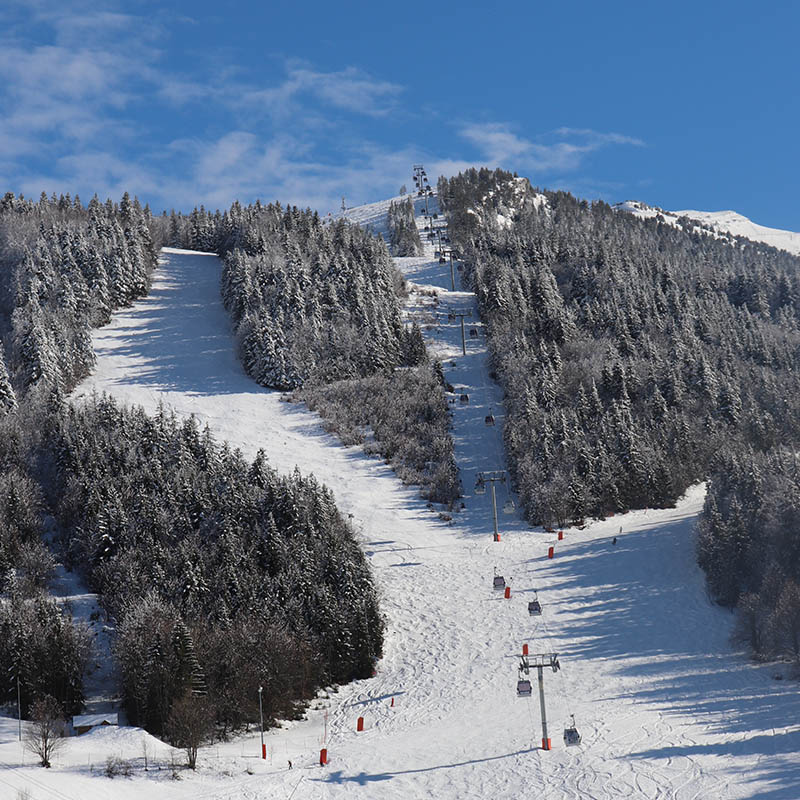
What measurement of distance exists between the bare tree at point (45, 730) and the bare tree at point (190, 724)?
→ 538 centimetres

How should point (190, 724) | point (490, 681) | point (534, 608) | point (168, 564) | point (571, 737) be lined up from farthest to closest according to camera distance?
point (168, 564) < point (534, 608) < point (490, 681) < point (190, 724) < point (571, 737)

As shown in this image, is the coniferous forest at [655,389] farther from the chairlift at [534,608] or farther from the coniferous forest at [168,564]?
the coniferous forest at [168,564]

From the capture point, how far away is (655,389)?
92.4m

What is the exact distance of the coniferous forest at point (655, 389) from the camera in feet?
200

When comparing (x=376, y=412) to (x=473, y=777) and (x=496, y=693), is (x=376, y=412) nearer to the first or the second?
(x=496, y=693)

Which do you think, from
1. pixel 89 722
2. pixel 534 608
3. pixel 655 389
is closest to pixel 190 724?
pixel 89 722

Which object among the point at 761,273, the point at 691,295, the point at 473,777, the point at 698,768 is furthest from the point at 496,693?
the point at 761,273

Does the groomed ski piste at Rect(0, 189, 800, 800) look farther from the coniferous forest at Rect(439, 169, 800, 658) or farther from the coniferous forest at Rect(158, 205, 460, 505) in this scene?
the coniferous forest at Rect(439, 169, 800, 658)

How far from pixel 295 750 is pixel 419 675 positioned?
1066cm

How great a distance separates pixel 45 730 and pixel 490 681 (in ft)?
81.1

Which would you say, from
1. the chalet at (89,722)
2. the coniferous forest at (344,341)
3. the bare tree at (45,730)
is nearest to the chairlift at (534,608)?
the coniferous forest at (344,341)

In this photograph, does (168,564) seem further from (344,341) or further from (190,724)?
(344,341)

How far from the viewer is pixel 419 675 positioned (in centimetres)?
5366

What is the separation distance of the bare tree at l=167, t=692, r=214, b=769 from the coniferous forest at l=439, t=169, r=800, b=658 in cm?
3240
